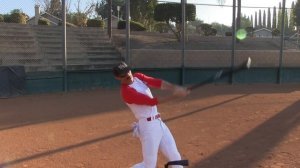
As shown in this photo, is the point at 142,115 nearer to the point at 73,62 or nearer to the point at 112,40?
the point at 73,62

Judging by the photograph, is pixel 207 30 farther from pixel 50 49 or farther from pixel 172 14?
pixel 50 49

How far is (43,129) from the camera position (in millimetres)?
8484

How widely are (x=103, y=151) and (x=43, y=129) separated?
7.08 ft

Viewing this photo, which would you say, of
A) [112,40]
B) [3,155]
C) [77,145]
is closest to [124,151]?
[77,145]

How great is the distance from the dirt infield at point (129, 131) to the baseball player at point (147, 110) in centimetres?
131

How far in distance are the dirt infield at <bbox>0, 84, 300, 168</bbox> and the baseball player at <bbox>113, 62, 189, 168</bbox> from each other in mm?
1313

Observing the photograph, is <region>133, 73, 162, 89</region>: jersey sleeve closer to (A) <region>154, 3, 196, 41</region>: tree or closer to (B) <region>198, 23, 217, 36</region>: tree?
(A) <region>154, 3, 196, 41</region>: tree

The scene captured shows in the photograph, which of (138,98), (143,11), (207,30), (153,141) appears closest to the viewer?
(138,98)

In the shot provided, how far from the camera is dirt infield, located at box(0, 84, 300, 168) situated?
248 inches

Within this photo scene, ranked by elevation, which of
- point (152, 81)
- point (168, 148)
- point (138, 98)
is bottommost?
point (168, 148)

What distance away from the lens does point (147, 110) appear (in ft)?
15.5

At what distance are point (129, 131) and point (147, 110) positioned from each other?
11.7 ft

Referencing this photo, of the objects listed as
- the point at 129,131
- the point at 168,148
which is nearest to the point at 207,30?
the point at 129,131

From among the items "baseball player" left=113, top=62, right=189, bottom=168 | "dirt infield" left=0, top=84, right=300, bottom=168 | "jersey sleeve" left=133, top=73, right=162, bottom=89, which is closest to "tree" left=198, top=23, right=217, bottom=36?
"dirt infield" left=0, top=84, right=300, bottom=168
